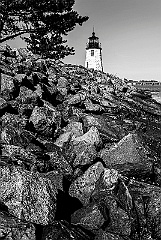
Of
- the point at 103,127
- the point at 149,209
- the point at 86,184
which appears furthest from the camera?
the point at 103,127

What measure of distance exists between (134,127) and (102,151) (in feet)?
15.0

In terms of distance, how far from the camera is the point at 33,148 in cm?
1141

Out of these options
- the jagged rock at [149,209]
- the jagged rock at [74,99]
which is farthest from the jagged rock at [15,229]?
the jagged rock at [74,99]

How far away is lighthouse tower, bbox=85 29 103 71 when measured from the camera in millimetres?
63875

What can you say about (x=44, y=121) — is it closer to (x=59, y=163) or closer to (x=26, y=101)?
(x=26, y=101)

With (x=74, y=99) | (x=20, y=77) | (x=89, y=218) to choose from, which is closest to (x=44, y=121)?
(x=20, y=77)

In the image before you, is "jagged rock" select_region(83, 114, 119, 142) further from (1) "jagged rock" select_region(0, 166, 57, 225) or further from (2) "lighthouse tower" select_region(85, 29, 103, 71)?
(2) "lighthouse tower" select_region(85, 29, 103, 71)

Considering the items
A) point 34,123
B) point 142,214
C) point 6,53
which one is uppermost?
point 6,53

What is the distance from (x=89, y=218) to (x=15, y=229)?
224cm

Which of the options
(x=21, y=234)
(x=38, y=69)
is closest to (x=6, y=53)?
(x=38, y=69)

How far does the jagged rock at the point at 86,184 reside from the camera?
9.71 m

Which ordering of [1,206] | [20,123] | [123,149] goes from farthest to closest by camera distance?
[20,123] → [123,149] → [1,206]

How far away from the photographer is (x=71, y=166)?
36.1ft

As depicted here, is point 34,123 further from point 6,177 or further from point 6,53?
point 6,53
